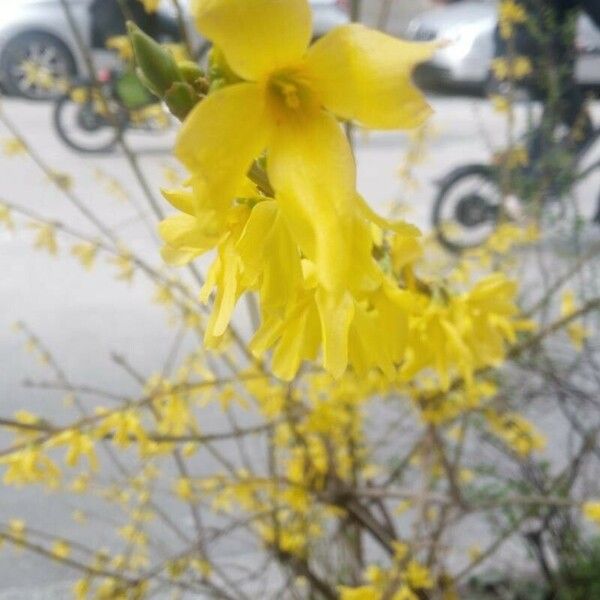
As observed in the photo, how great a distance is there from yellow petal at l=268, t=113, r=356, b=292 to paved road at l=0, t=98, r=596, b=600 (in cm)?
119

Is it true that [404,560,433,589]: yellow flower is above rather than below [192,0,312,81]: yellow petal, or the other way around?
above

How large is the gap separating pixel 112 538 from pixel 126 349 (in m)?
0.73

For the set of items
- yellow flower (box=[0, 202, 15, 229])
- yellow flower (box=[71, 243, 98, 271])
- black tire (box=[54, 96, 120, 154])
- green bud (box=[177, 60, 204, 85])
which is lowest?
green bud (box=[177, 60, 204, 85])

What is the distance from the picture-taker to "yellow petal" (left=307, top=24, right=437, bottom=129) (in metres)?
0.26

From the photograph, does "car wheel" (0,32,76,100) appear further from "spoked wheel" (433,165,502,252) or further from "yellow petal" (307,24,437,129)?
"yellow petal" (307,24,437,129)

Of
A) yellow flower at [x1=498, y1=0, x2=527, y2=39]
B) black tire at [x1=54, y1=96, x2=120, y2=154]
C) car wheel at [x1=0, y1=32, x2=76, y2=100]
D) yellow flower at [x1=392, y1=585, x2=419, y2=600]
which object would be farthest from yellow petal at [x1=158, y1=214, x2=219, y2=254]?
black tire at [x1=54, y1=96, x2=120, y2=154]

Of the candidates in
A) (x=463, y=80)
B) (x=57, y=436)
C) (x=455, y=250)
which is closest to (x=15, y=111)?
(x=463, y=80)

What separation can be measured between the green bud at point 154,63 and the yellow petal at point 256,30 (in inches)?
0.8

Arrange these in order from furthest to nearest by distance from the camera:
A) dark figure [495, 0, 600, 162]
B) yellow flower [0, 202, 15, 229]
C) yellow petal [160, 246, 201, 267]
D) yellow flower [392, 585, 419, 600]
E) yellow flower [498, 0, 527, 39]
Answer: dark figure [495, 0, 600, 162] < yellow flower [498, 0, 527, 39] < yellow flower [0, 202, 15, 229] < yellow flower [392, 585, 419, 600] < yellow petal [160, 246, 201, 267]

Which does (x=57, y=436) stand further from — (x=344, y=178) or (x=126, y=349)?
(x=126, y=349)

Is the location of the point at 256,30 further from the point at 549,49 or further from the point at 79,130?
the point at 79,130

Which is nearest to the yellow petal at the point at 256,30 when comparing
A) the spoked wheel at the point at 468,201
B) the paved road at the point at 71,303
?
the paved road at the point at 71,303

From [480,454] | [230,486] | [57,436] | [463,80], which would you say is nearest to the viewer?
[57,436]

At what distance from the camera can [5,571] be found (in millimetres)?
1821
